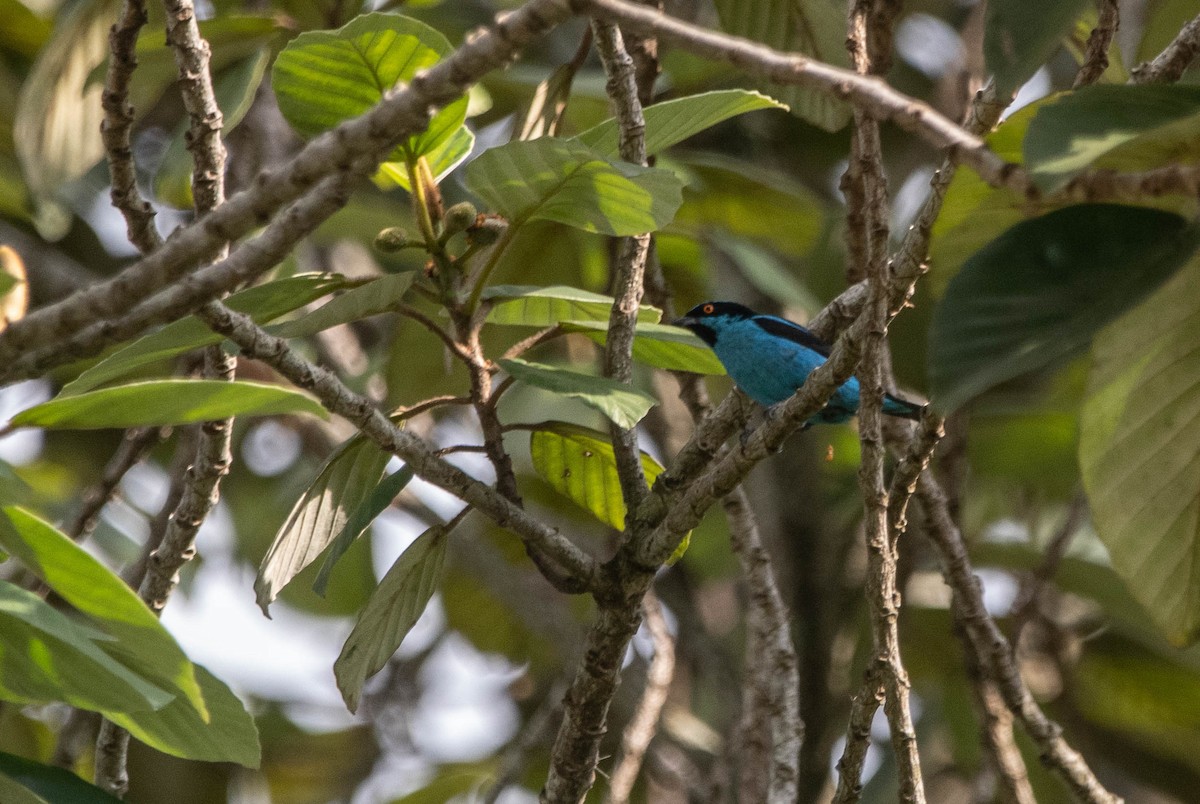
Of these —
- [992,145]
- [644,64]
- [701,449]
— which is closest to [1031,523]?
[644,64]

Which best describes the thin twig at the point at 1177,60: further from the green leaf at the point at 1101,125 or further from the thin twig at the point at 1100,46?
the green leaf at the point at 1101,125

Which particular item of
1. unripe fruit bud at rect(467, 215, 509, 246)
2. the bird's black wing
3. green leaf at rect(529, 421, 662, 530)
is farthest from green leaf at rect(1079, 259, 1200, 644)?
the bird's black wing

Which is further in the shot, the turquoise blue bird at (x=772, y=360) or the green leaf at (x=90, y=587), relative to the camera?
the turquoise blue bird at (x=772, y=360)

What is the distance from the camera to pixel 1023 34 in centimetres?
185

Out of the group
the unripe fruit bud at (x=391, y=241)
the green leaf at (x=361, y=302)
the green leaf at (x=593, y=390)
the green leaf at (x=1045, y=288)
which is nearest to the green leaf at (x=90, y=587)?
the green leaf at (x=361, y=302)

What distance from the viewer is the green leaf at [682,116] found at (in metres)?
2.50

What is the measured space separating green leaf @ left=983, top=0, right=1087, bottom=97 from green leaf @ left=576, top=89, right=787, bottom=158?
25.8 inches

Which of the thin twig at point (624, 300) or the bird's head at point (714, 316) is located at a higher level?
the bird's head at point (714, 316)

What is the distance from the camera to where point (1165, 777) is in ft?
18.4

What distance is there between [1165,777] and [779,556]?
1.94 meters

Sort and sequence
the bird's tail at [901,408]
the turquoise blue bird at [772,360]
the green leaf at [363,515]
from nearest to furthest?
the green leaf at [363,515]
the bird's tail at [901,408]
the turquoise blue bird at [772,360]

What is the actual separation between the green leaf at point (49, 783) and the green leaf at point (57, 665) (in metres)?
0.26

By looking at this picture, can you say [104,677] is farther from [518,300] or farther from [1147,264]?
[1147,264]

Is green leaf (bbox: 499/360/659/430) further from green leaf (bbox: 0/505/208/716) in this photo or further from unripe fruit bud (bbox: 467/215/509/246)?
green leaf (bbox: 0/505/208/716)
